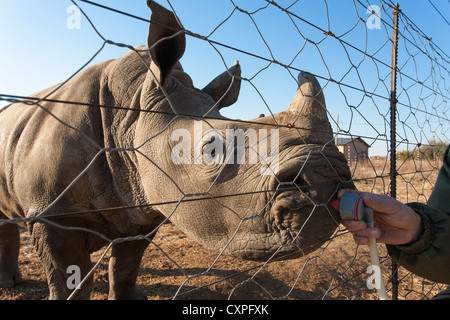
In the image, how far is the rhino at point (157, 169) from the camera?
161 centimetres

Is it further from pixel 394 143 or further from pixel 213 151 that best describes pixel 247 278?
pixel 213 151

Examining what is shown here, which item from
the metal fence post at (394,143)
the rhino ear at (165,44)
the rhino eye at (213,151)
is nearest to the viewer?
the rhino ear at (165,44)

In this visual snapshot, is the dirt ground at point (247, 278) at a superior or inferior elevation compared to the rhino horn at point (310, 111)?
inferior

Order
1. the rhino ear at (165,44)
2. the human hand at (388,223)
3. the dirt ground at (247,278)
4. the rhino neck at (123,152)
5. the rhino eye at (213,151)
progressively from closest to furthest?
the human hand at (388,223) → the rhino ear at (165,44) → the rhino eye at (213,151) → the rhino neck at (123,152) → the dirt ground at (247,278)

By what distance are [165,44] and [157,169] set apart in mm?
828

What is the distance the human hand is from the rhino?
0.47 feet

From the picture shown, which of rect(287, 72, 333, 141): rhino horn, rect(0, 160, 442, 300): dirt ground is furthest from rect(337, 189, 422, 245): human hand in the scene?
rect(0, 160, 442, 300): dirt ground

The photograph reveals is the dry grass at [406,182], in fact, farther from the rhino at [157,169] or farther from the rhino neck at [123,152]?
the rhino neck at [123,152]

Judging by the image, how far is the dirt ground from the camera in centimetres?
355

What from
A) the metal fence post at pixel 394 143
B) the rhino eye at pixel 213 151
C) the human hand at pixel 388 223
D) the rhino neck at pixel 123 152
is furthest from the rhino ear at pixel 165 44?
the metal fence post at pixel 394 143

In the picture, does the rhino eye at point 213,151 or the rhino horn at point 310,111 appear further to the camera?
the rhino eye at point 213,151

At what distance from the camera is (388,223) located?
65.0 inches

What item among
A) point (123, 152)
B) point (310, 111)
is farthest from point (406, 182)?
point (123, 152)
